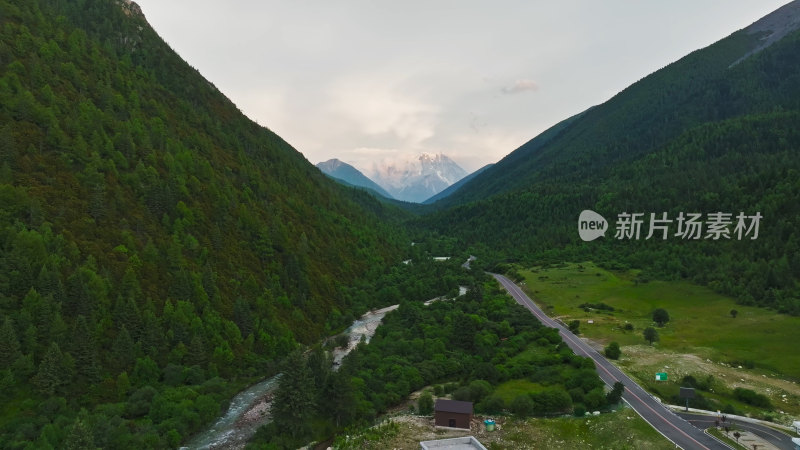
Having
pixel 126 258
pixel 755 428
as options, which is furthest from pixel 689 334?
pixel 126 258

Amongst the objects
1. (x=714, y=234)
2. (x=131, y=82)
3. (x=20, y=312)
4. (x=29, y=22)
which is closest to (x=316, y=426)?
(x=20, y=312)

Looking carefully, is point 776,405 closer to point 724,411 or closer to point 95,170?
point 724,411

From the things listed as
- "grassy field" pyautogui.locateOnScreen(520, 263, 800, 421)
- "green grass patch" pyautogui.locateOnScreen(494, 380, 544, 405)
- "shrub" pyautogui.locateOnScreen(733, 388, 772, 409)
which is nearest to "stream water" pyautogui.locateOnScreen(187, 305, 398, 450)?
"green grass patch" pyautogui.locateOnScreen(494, 380, 544, 405)

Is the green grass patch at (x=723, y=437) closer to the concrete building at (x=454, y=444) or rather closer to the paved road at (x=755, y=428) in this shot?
the paved road at (x=755, y=428)

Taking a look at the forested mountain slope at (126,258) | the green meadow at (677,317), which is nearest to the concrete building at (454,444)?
the forested mountain slope at (126,258)

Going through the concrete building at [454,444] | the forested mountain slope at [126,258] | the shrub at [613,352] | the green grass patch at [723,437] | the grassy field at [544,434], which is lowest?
the grassy field at [544,434]

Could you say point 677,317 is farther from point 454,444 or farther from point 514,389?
point 454,444

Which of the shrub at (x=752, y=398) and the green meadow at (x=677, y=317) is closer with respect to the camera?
the shrub at (x=752, y=398)
